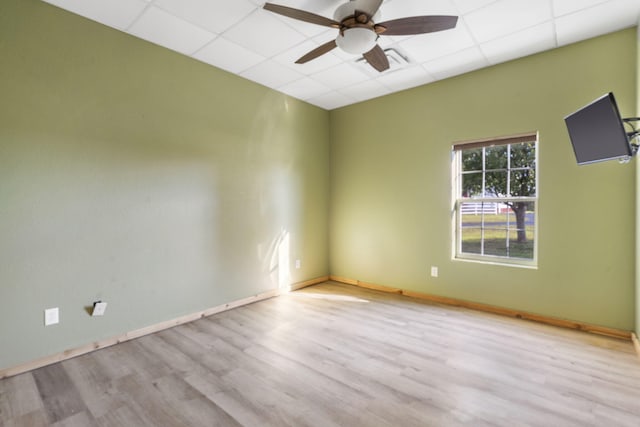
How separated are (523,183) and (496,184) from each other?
273mm

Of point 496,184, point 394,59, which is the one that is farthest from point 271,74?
point 496,184

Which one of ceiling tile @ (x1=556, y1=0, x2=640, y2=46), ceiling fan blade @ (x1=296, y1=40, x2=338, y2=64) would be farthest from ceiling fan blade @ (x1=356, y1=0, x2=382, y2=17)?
ceiling tile @ (x1=556, y1=0, x2=640, y2=46)

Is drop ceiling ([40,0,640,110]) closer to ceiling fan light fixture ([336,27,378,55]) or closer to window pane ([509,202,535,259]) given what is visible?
ceiling fan light fixture ([336,27,378,55])

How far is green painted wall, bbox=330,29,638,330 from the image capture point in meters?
2.95

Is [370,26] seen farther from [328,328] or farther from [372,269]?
[372,269]

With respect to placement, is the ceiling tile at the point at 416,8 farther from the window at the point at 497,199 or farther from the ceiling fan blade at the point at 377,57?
the window at the point at 497,199

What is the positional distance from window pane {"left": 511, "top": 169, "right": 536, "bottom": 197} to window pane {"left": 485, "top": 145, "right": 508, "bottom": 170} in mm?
165

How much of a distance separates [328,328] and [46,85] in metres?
3.15

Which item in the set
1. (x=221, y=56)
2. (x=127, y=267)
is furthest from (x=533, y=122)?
(x=127, y=267)

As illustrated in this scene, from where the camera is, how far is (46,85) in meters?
2.49

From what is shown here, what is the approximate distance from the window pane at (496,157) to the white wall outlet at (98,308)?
419 centimetres

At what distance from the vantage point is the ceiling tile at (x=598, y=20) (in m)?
2.54

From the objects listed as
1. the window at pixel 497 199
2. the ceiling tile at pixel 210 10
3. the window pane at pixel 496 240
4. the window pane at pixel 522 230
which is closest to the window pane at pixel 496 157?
the window at pixel 497 199

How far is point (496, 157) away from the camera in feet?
12.2
